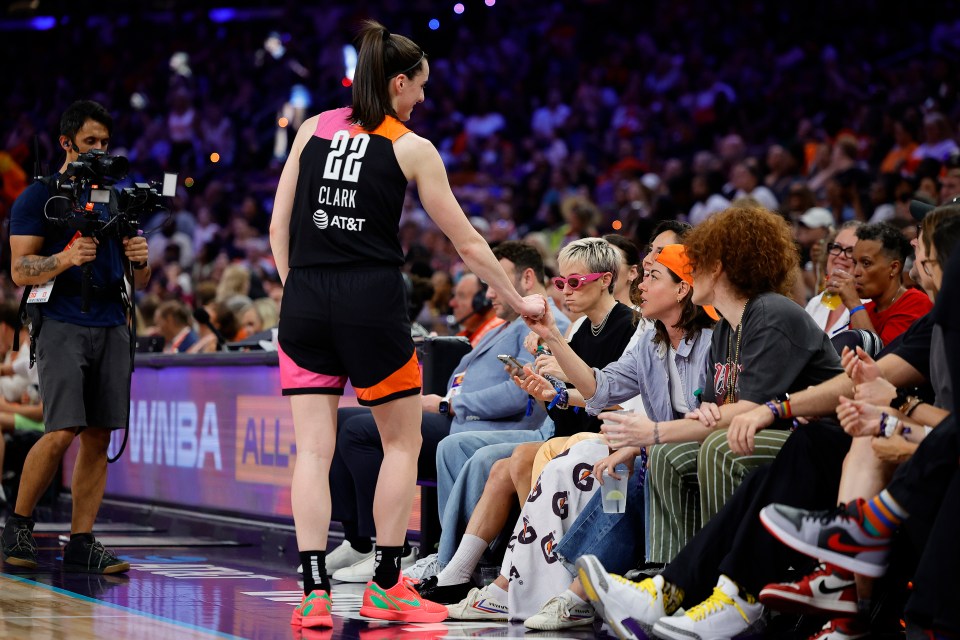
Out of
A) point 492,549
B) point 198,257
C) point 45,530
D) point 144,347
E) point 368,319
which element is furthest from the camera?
point 198,257

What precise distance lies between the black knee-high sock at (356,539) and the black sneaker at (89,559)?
100cm

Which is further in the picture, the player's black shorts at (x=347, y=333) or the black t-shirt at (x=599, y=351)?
the black t-shirt at (x=599, y=351)

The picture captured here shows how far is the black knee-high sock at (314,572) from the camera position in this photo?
4.03m

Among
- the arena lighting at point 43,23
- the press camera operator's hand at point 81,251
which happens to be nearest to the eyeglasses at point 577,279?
the press camera operator's hand at point 81,251

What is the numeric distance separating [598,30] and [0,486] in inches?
402

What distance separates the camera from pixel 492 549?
503cm

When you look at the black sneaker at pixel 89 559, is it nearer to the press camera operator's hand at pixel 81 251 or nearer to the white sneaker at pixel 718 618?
the press camera operator's hand at pixel 81 251

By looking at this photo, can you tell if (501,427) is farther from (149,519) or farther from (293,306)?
(149,519)

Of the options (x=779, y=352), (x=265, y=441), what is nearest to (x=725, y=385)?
(x=779, y=352)

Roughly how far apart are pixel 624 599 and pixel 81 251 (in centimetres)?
297

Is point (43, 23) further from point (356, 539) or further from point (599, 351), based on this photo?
point (599, 351)

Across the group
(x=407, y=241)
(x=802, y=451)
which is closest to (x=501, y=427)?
(x=802, y=451)

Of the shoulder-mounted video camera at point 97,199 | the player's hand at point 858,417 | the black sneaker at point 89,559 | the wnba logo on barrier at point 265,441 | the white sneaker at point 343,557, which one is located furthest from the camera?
the wnba logo on barrier at point 265,441

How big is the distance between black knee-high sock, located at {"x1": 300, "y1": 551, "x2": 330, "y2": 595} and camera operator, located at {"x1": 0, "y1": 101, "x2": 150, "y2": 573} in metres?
1.69
